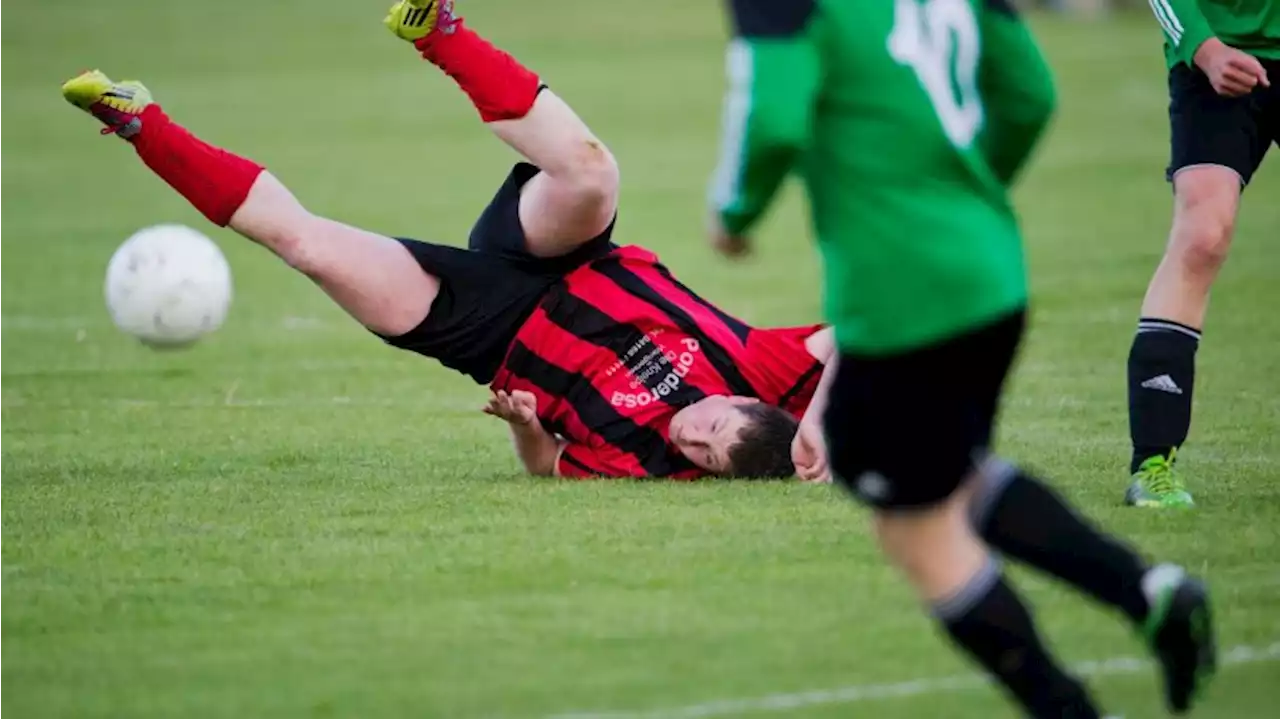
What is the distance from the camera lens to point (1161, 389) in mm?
7152

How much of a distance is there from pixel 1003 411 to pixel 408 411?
2638 millimetres

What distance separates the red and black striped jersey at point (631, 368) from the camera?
7914 mm

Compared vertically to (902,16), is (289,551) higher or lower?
lower

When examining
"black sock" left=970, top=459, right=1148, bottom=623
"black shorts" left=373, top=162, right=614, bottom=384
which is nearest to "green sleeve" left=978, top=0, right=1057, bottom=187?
"black sock" left=970, top=459, right=1148, bottom=623

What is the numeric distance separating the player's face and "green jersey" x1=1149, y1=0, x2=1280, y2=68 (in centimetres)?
188

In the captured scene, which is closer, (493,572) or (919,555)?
(919,555)

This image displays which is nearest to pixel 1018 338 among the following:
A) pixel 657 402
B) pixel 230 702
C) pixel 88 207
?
pixel 230 702

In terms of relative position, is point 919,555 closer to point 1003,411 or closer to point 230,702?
point 230,702

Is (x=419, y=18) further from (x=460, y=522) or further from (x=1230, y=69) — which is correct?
(x=1230, y=69)

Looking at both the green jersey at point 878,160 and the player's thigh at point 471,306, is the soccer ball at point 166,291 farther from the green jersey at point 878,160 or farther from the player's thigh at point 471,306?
the green jersey at point 878,160

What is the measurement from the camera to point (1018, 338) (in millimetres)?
4602

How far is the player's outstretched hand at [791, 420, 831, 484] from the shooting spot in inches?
299

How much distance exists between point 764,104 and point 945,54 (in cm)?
47

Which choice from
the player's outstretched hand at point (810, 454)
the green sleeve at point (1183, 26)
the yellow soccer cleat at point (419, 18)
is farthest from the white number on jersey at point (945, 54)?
the yellow soccer cleat at point (419, 18)
